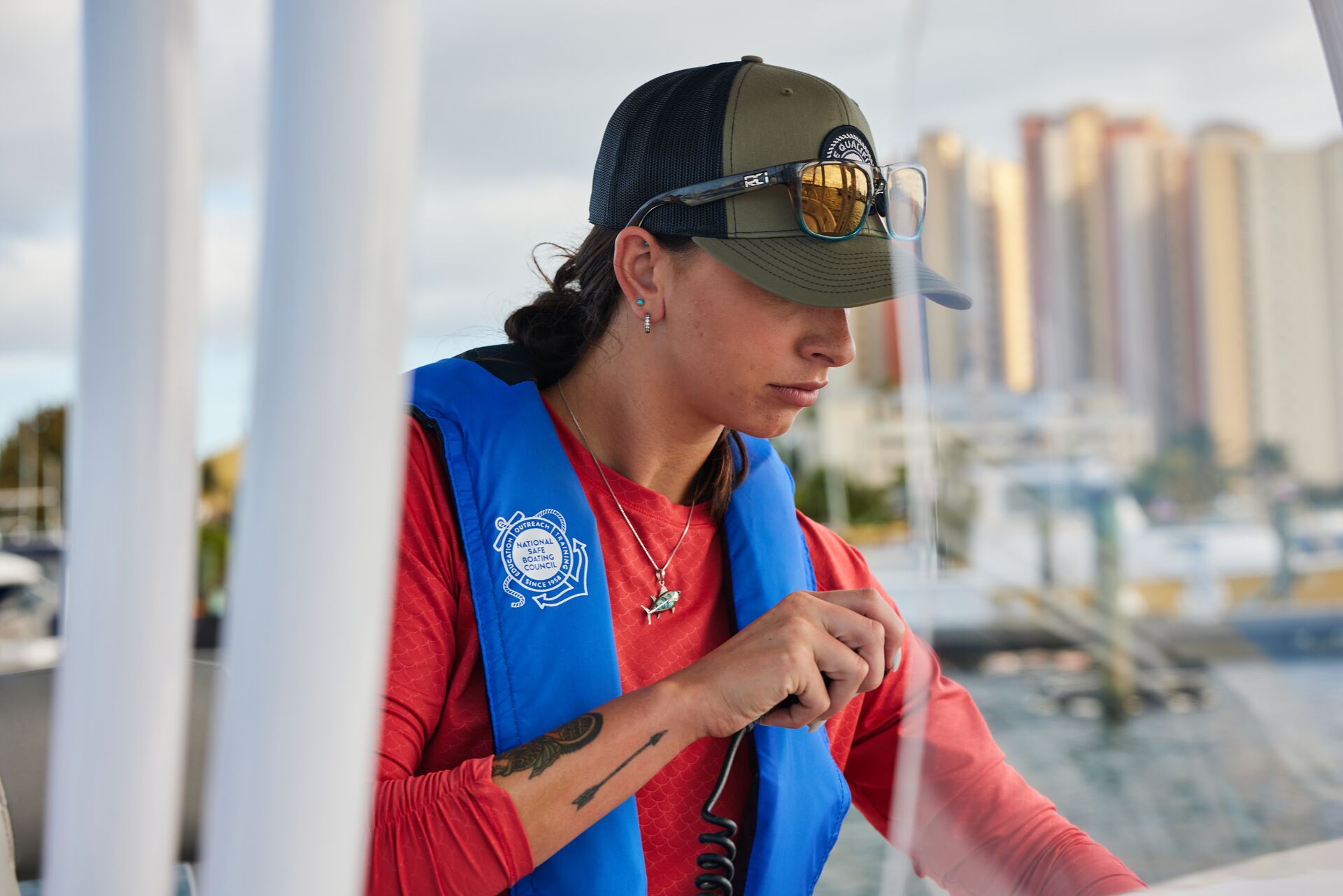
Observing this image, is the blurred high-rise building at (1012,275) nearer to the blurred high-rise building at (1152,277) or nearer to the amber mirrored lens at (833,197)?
the blurred high-rise building at (1152,277)

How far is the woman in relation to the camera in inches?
36.4

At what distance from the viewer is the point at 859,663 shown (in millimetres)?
943

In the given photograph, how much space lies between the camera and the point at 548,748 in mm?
930

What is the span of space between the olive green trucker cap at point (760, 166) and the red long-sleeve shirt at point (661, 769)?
305 mm

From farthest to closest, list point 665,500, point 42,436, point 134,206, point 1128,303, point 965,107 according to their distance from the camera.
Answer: point 42,436, point 965,107, point 1128,303, point 665,500, point 134,206

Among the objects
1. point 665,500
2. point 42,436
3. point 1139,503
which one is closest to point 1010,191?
point 665,500

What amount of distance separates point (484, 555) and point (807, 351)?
37 cm

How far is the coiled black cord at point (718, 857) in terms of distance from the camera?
1076 mm

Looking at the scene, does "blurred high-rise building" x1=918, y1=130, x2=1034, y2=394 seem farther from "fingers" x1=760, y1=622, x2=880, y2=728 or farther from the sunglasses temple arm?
"fingers" x1=760, y1=622, x2=880, y2=728

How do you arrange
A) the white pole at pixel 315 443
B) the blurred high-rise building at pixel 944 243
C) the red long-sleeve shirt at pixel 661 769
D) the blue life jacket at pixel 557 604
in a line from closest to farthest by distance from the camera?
1. the white pole at pixel 315 443
2. the red long-sleeve shirt at pixel 661 769
3. the blue life jacket at pixel 557 604
4. the blurred high-rise building at pixel 944 243

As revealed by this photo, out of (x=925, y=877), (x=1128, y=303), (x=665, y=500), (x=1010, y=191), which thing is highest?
(x=1010, y=191)

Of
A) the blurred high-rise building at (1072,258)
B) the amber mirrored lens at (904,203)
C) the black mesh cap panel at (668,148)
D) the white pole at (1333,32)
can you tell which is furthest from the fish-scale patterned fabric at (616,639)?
the blurred high-rise building at (1072,258)

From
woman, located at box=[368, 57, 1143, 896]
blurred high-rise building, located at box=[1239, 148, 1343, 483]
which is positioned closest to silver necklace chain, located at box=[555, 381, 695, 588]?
woman, located at box=[368, 57, 1143, 896]

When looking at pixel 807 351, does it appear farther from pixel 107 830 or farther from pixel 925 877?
pixel 107 830
